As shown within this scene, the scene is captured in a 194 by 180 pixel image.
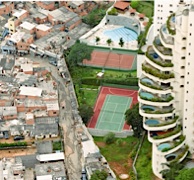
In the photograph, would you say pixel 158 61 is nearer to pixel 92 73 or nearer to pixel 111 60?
pixel 92 73

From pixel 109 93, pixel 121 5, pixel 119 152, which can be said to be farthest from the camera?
pixel 121 5

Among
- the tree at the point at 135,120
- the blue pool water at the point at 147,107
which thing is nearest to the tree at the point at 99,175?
the blue pool water at the point at 147,107

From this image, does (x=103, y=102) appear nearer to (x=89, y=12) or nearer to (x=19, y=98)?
(x=19, y=98)

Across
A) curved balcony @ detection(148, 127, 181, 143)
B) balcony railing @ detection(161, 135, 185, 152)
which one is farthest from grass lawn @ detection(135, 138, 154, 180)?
curved balcony @ detection(148, 127, 181, 143)

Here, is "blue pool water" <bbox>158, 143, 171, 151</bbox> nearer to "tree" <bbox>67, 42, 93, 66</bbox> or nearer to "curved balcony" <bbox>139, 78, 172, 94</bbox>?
"curved balcony" <bbox>139, 78, 172, 94</bbox>

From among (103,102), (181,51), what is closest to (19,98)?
(103,102)

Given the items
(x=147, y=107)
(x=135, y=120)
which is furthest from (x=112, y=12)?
(x=147, y=107)
